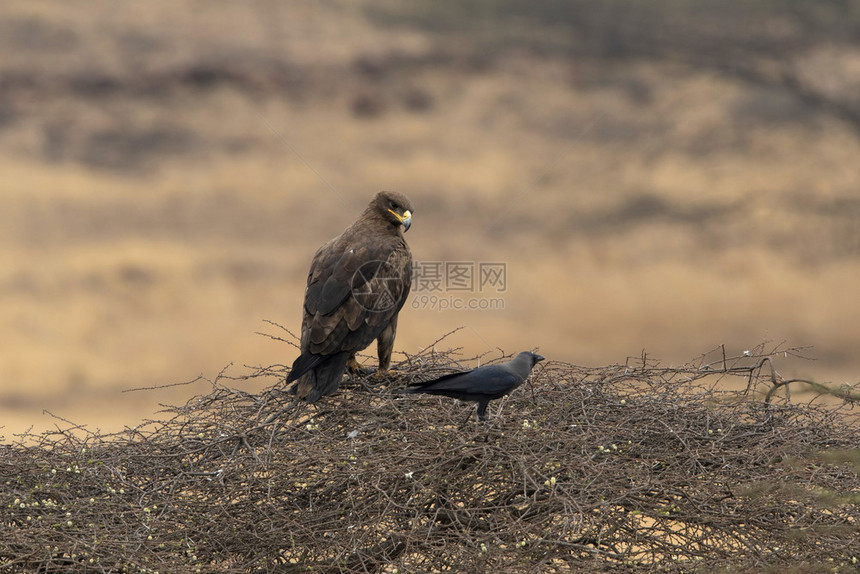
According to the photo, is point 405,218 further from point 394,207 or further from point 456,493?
point 456,493

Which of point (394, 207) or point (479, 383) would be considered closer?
point (479, 383)

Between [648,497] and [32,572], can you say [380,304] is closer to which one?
[648,497]

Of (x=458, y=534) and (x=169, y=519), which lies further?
(x=169, y=519)

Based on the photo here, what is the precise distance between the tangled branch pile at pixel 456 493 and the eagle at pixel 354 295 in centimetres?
38

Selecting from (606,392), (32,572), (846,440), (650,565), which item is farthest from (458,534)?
(846,440)

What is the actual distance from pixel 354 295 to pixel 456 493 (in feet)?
7.55

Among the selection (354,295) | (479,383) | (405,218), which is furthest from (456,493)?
(405,218)

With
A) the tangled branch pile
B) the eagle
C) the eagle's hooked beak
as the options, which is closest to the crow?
the tangled branch pile

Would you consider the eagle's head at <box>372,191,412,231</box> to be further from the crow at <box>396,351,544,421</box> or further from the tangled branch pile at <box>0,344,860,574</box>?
the crow at <box>396,351,544,421</box>

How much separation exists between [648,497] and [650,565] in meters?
0.58

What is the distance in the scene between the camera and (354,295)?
8.38 metres

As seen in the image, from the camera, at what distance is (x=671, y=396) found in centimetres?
822

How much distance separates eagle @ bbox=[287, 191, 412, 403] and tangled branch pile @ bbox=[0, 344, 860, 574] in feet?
1.24

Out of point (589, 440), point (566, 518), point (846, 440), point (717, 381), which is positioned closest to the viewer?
point (566, 518)
